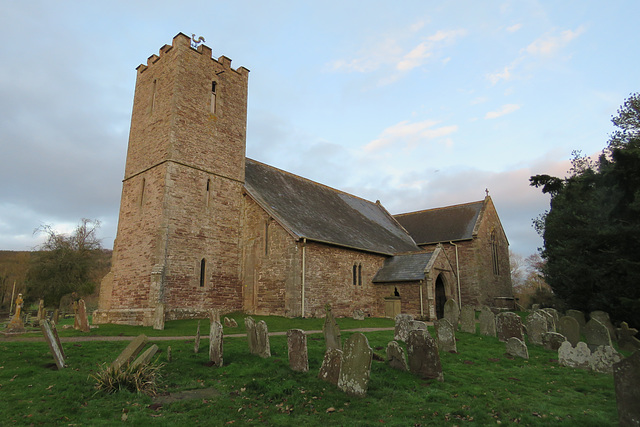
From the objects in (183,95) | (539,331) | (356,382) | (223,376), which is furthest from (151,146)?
(539,331)

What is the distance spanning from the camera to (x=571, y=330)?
40.4 ft

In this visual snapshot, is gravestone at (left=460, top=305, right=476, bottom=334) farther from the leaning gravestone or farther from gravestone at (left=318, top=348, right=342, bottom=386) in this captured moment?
the leaning gravestone

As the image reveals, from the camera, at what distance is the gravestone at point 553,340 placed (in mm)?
11695

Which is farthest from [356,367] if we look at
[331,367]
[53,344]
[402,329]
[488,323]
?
[488,323]

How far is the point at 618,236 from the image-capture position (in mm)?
16672

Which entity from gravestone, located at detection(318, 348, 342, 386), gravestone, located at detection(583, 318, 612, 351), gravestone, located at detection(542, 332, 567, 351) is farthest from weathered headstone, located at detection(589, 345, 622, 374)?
gravestone, located at detection(318, 348, 342, 386)

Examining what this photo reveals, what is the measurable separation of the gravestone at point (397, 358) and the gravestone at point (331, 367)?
1672 millimetres

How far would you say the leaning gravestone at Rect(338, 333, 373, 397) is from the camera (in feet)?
22.9

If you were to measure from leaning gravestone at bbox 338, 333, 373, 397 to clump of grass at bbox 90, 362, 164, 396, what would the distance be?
3.45 metres

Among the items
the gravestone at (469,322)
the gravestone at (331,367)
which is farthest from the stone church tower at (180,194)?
the gravestone at (331,367)

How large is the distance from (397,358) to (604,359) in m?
4.86

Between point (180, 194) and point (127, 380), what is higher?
point (180, 194)

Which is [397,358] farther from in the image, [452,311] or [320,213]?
[320,213]

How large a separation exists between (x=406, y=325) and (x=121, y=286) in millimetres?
14520
